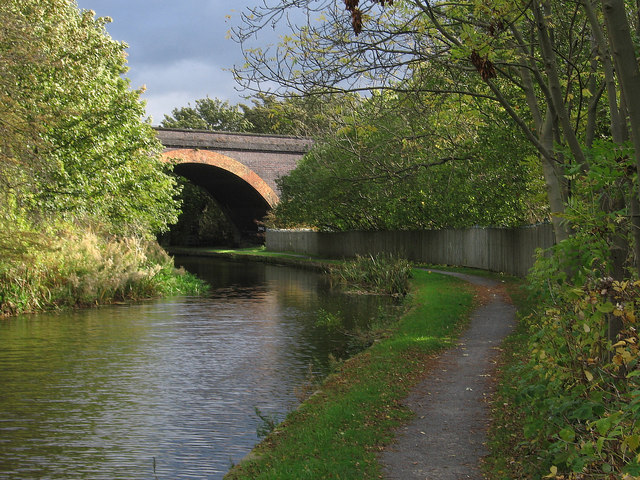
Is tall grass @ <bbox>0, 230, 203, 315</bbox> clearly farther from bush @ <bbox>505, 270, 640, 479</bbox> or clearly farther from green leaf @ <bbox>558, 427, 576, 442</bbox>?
green leaf @ <bbox>558, 427, 576, 442</bbox>

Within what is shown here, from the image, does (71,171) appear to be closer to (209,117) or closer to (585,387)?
(585,387)

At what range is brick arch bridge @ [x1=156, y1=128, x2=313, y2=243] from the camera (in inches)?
1823

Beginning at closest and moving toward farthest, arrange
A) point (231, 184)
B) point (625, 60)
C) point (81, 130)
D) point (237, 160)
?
1. point (625, 60)
2. point (81, 130)
3. point (237, 160)
4. point (231, 184)

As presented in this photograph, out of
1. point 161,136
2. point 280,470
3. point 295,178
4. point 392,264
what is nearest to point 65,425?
point 280,470

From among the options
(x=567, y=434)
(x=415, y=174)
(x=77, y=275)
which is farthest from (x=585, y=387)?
(x=77, y=275)

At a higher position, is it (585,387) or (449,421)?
(585,387)

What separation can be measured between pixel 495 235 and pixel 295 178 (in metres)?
17.3

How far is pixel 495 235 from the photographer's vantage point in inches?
1019

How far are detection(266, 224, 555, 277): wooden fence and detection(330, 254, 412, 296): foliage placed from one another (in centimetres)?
341

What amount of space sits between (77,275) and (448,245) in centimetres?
1541

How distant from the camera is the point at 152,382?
11023 millimetres

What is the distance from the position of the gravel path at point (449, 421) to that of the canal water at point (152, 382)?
1.79m

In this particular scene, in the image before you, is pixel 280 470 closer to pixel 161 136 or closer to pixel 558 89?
pixel 558 89

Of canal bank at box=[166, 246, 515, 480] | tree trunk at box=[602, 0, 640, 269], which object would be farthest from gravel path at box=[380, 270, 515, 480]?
tree trunk at box=[602, 0, 640, 269]
